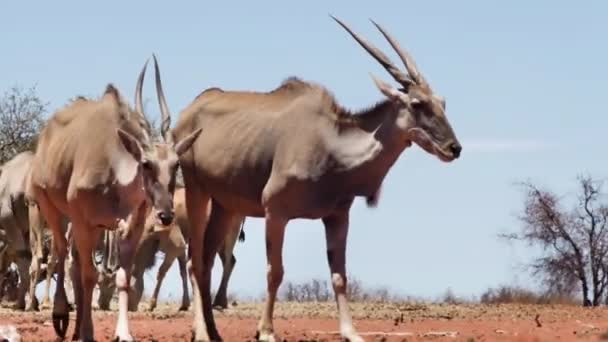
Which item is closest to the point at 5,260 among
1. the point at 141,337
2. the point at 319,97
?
the point at 141,337

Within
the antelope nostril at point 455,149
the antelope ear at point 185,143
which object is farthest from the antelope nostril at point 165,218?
the antelope nostril at point 455,149

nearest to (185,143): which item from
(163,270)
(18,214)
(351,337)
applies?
(351,337)

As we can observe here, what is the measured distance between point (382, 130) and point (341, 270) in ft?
4.74

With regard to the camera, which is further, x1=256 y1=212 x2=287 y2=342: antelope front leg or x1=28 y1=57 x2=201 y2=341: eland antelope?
x1=256 y1=212 x2=287 y2=342: antelope front leg

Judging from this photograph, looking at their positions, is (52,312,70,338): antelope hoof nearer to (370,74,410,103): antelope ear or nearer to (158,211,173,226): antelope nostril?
(158,211,173,226): antelope nostril

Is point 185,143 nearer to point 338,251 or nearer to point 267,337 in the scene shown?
point 338,251

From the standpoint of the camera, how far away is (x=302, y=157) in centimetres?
1530

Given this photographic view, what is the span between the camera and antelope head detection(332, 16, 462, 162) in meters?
15.1

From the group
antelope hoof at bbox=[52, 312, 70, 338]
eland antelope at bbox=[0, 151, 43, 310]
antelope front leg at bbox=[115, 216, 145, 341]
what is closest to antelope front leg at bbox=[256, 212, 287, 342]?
antelope front leg at bbox=[115, 216, 145, 341]

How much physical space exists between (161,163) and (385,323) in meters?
6.12

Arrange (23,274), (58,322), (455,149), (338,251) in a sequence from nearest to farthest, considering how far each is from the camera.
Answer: (455,149)
(338,251)
(58,322)
(23,274)

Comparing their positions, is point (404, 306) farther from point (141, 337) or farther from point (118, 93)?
point (118, 93)

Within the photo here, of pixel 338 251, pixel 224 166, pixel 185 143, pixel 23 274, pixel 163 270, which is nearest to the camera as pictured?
pixel 338 251

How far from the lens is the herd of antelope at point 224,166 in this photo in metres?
15.1
